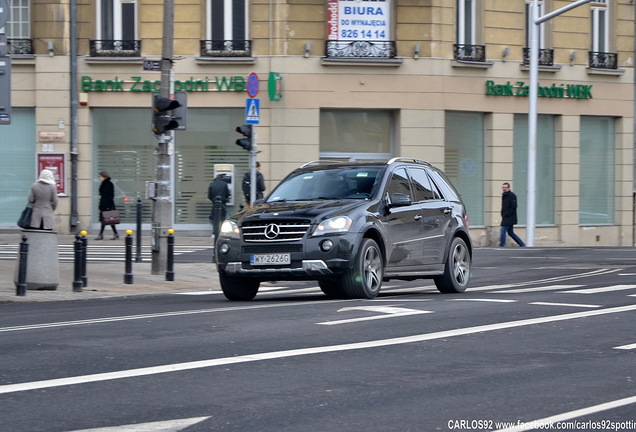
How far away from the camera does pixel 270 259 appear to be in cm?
1352

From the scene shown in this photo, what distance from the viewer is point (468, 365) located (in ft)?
26.7

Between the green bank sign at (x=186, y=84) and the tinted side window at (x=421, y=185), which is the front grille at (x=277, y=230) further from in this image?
the green bank sign at (x=186, y=84)

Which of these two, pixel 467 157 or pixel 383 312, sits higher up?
pixel 467 157

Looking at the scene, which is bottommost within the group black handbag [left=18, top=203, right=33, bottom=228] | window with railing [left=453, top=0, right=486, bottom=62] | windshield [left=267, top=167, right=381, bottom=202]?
black handbag [left=18, top=203, right=33, bottom=228]

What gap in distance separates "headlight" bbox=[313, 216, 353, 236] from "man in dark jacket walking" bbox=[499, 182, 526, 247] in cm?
1939

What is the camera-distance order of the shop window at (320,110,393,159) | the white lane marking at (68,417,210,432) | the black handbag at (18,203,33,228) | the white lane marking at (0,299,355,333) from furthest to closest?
the shop window at (320,110,393,159), the black handbag at (18,203,33,228), the white lane marking at (0,299,355,333), the white lane marking at (68,417,210,432)

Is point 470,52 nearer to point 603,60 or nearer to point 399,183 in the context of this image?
point 603,60

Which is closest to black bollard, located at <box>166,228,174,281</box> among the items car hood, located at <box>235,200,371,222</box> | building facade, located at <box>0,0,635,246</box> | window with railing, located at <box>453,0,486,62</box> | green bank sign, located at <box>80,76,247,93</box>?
car hood, located at <box>235,200,371,222</box>

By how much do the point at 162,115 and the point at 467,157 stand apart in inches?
686

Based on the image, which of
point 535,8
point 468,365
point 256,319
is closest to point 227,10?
point 535,8

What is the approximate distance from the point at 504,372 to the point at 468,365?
36 cm

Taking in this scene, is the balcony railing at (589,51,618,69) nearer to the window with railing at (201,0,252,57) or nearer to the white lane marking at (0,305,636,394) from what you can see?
the window with railing at (201,0,252,57)

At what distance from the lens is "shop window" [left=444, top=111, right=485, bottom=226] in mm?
33969

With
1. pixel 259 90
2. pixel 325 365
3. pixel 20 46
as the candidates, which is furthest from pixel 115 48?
pixel 325 365
